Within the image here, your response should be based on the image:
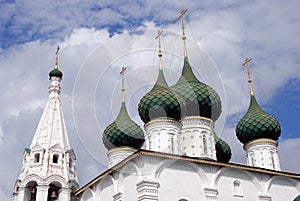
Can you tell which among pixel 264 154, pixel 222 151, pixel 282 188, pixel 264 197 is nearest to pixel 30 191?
pixel 222 151

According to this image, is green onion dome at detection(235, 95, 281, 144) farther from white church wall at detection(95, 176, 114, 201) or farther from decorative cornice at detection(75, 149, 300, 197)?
white church wall at detection(95, 176, 114, 201)

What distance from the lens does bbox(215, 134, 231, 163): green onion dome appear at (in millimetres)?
16609

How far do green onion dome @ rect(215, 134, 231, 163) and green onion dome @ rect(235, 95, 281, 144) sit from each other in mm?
607

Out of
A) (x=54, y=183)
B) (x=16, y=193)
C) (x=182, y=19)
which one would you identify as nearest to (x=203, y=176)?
(x=54, y=183)

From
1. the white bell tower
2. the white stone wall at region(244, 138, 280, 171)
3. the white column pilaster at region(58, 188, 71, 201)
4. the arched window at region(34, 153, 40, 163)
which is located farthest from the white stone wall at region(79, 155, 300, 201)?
the white stone wall at region(244, 138, 280, 171)

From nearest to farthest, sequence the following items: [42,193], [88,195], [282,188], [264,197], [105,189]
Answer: [264,197] → [105,189] → [282,188] → [88,195] → [42,193]

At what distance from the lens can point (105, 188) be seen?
41.9 feet

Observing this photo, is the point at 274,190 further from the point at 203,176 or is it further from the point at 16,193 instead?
the point at 16,193

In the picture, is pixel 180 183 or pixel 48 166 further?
pixel 48 166

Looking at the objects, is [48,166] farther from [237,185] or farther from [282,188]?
[282,188]

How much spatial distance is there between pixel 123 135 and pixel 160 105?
2.58 m

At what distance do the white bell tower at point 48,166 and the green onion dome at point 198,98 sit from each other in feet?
12.1

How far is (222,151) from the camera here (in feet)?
54.9

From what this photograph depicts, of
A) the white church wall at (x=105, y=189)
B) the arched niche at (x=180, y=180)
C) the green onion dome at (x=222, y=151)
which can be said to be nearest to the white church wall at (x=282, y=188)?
the arched niche at (x=180, y=180)
